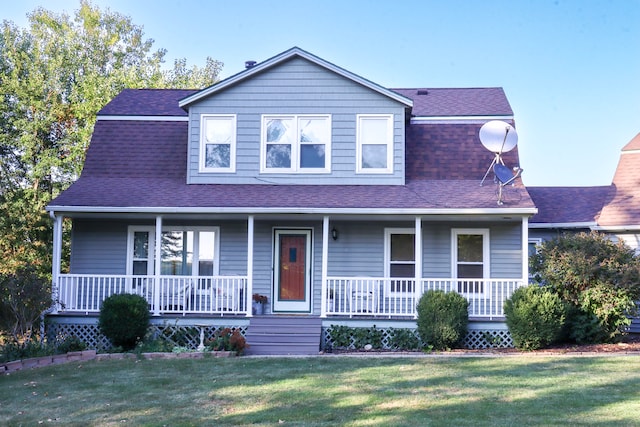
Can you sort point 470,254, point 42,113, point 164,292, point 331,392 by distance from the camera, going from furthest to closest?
1. point 42,113
2. point 470,254
3. point 164,292
4. point 331,392

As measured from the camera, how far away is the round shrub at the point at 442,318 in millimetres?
13773

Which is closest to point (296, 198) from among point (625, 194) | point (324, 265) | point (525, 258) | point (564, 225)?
point (324, 265)

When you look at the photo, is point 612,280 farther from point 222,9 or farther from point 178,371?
point 222,9

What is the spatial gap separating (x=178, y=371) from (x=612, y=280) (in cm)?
838

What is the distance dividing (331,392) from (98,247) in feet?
29.3

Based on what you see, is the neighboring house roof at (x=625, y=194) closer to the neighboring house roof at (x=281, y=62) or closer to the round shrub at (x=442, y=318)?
the round shrub at (x=442, y=318)

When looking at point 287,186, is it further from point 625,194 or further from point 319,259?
point 625,194

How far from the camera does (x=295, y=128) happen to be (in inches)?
642

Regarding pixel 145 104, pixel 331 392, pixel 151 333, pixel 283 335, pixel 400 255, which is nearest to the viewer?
pixel 331 392

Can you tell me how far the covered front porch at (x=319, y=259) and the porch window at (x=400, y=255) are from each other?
0.07 feet

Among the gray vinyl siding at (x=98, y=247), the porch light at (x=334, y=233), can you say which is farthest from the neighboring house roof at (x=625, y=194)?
the gray vinyl siding at (x=98, y=247)

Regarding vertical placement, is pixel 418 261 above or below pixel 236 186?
below

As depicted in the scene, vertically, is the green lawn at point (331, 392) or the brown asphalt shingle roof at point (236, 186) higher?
the brown asphalt shingle roof at point (236, 186)

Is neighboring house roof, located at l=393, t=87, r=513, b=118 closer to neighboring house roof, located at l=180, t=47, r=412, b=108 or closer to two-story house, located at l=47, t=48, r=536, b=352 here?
two-story house, located at l=47, t=48, r=536, b=352
